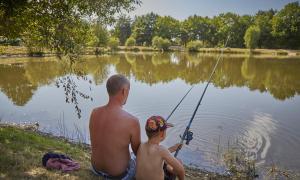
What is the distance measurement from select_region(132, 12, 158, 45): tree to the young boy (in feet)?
326

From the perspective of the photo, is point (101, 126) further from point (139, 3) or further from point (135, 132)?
point (139, 3)

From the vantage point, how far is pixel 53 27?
24.5ft

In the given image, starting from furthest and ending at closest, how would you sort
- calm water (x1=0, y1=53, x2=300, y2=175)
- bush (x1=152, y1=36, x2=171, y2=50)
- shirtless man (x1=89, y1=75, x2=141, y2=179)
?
bush (x1=152, y1=36, x2=171, y2=50), calm water (x1=0, y1=53, x2=300, y2=175), shirtless man (x1=89, y1=75, x2=141, y2=179)

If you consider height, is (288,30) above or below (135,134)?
above

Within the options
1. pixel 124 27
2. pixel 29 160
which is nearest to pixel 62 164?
pixel 29 160

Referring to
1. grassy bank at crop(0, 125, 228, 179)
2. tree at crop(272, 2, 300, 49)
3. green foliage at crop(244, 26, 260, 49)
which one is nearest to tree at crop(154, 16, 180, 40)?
green foliage at crop(244, 26, 260, 49)

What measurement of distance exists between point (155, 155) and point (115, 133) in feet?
1.69

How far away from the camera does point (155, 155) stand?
400cm

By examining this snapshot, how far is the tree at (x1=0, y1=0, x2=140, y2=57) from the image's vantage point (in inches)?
283

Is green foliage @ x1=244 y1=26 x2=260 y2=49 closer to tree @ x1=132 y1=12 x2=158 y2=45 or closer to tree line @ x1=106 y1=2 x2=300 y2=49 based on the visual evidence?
tree line @ x1=106 y1=2 x2=300 y2=49

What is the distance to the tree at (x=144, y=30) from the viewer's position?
342 feet

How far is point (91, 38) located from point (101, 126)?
201 inches

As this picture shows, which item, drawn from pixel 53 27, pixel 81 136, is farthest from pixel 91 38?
pixel 81 136

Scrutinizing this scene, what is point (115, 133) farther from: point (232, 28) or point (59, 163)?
point (232, 28)
